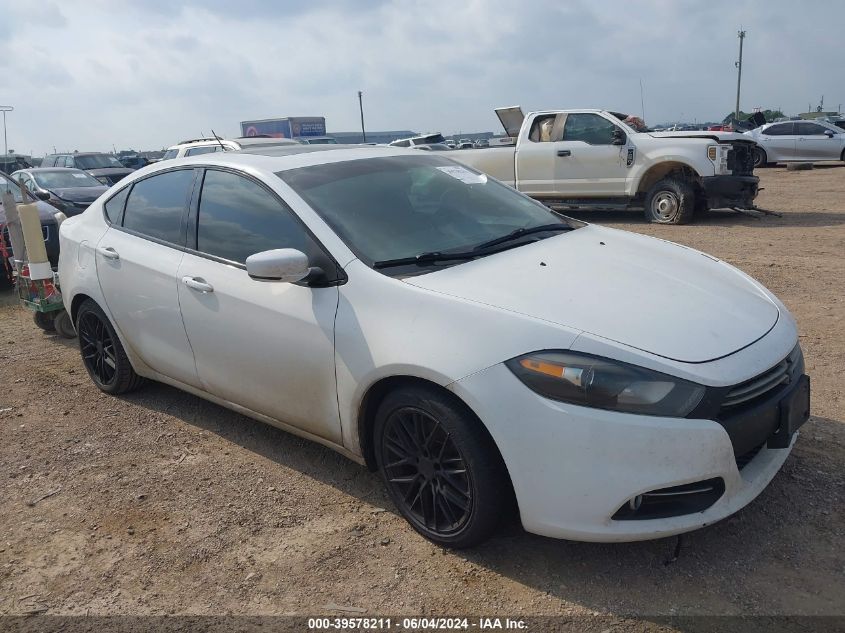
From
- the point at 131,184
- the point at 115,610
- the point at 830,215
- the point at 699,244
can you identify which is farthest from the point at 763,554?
the point at 830,215

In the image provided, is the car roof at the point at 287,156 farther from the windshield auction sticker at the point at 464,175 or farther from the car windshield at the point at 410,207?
the windshield auction sticker at the point at 464,175

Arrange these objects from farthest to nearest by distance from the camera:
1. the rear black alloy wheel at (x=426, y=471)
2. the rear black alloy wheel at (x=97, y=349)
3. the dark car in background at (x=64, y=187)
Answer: the dark car in background at (x=64, y=187) → the rear black alloy wheel at (x=97, y=349) → the rear black alloy wheel at (x=426, y=471)

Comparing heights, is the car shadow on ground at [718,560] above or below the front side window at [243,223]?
below

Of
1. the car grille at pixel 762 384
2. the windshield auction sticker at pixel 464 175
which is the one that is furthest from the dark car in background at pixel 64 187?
the car grille at pixel 762 384

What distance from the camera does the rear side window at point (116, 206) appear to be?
15.1 ft

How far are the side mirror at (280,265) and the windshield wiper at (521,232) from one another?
81 cm

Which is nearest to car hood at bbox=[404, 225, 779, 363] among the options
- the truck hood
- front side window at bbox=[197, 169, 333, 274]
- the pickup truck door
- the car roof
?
front side window at bbox=[197, 169, 333, 274]

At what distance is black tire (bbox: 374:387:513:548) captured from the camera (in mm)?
2705

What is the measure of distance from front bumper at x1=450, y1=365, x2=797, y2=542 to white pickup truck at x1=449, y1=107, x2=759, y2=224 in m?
9.43

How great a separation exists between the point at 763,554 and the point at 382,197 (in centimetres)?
231

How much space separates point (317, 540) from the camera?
312 centimetres

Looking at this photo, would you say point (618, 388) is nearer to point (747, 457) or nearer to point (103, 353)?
point (747, 457)

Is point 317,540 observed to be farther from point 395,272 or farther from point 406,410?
point 395,272

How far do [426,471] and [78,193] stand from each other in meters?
12.7
